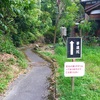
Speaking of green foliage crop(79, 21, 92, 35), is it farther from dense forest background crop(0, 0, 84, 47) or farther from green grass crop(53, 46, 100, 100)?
green grass crop(53, 46, 100, 100)

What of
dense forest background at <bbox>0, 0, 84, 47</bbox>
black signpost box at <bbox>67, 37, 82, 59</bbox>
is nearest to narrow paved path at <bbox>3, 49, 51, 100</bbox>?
black signpost box at <bbox>67, 37, 82, 59</bbox>

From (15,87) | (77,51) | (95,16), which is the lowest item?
(15,87)

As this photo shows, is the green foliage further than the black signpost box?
Yes

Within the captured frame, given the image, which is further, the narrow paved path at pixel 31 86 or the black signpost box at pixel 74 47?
the narrow paved path at pixel 31 86

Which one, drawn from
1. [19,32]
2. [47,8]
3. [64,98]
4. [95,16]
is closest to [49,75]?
[64,98]

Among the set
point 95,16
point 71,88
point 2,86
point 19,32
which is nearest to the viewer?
point 71,88

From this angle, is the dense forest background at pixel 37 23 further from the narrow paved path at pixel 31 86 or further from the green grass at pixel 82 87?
the green grass at pixel 82 87

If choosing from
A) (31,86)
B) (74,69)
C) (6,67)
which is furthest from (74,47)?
(6,67)

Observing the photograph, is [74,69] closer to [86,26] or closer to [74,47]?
[74,47]

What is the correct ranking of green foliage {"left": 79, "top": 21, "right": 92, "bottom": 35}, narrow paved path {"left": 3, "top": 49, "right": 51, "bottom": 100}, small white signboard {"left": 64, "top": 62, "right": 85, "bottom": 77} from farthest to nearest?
1. green foliage {"left": 79, "top": 21, "right": 92, "bottom": 35}
2. narrow paved path {"left": 3, "top": 49, "right": 51, "bottom": 100}
3. small white signboard {"left": 64, "top": 62, "right": 85, "bottom": 77}

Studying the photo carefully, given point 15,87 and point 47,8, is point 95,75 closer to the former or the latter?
point 15,87

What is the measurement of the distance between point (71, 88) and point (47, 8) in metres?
21.1

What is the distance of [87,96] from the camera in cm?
607

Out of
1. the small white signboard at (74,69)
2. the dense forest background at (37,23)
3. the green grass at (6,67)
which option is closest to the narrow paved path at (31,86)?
the green grass at (6,67)
